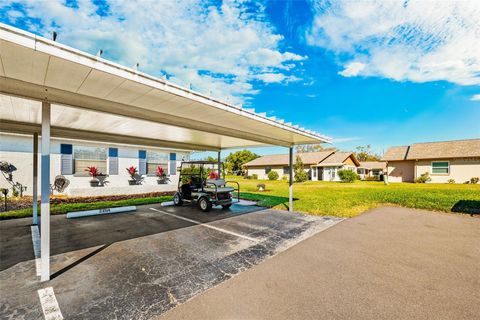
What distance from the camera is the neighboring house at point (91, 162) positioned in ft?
33.7

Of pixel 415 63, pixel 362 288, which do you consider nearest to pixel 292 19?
pixel 415 63

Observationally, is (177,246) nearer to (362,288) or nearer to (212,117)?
(212,117)

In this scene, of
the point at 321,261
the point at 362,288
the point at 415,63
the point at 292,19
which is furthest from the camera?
the point at 415,63

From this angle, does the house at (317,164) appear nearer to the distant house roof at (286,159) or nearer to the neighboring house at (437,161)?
the distant house roof at (286,159)

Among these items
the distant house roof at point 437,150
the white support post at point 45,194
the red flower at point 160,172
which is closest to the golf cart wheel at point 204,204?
the white support post at point 45,194

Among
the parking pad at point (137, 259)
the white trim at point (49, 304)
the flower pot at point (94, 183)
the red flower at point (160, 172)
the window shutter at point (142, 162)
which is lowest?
the parking pad at point (137, 259)

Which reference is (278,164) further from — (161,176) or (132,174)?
(132,174)

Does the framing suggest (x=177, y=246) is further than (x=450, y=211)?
No

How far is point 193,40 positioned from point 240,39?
1599mm

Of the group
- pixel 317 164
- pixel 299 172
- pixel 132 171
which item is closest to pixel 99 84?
pixel 132 171

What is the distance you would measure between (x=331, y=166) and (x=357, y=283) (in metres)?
24.9

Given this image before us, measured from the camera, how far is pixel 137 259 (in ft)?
13.5

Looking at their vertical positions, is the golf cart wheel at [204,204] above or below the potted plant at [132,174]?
below

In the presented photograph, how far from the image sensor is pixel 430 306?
269 centimetres
